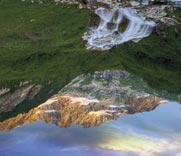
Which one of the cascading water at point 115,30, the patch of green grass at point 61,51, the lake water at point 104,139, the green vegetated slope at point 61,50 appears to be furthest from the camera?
the cascading water at point 115,30

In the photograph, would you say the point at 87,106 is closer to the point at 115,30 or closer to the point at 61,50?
the point at 61,50

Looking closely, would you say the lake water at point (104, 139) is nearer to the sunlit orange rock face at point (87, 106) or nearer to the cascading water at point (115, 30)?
the sunlit orange rock face at point (87, 106)

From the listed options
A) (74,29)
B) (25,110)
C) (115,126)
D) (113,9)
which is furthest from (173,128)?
(113,9)

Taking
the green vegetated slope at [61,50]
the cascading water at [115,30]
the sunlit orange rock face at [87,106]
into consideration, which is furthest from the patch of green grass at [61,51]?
the sunlit orange rock face at [87,106]

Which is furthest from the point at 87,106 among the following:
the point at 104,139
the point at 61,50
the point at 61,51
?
the point at 61,50

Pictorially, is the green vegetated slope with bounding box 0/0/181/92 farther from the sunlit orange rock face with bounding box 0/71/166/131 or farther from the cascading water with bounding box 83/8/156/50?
the sunlit orange rock face with bounding box 0/71/166/131

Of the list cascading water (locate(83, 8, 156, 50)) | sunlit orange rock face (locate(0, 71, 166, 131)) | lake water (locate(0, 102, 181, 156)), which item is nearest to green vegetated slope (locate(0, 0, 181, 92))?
cascading water (locate(83, 8, 156, 50))

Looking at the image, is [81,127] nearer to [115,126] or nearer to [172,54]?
[115,126]
